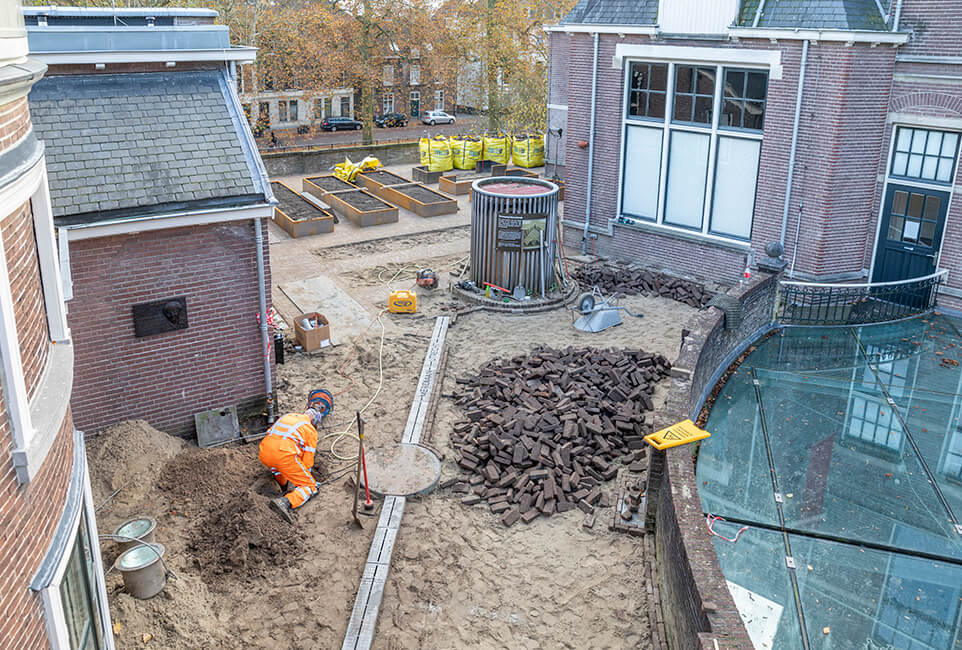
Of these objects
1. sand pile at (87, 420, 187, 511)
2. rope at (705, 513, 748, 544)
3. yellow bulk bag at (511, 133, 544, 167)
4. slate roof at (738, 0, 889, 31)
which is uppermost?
slate roof at (738, 0, 889, 31)

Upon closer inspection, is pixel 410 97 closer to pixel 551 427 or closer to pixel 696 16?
pixel 696 16

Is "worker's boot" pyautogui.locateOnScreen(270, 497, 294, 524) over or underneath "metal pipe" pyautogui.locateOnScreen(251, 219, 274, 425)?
underneath

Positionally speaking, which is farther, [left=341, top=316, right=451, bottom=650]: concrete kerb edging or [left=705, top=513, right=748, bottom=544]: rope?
[left=705, top=513, right=748, bottom=544]: rope

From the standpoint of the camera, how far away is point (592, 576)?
28.9 feet

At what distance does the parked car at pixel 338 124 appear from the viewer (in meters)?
57.2

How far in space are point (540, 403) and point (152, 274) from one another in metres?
5.92

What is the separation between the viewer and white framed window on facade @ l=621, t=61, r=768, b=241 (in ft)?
54.9

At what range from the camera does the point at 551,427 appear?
11383 mm

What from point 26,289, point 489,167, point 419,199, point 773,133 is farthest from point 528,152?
point 26,289

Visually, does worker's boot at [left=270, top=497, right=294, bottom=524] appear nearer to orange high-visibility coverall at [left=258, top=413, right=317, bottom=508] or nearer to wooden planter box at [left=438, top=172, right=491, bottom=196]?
orange high-visibility coverall at [left=258, top=413, right=317, bottom=508]

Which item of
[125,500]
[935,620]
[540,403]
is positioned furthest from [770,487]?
[125,500]

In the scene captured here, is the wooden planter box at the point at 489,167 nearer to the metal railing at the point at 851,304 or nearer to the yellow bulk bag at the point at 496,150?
Answer: the yellow bulk bag at the point at 496,150

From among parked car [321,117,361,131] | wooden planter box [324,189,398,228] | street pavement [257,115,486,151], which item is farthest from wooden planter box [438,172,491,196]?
parked car [321,117,361,131]

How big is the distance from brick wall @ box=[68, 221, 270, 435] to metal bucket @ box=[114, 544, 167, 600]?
3167 millimetres
